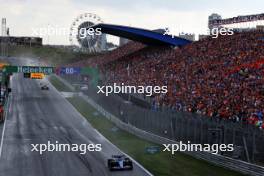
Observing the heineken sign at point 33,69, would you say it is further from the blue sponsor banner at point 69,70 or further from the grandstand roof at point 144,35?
the grandstand roof at point 144,35

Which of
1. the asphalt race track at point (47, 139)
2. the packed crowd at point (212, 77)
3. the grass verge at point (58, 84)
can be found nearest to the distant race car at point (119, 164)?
the asphalt race track at point (47, 139)

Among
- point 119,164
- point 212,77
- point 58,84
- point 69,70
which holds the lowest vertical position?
point 119,164

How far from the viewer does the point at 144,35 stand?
66625mm

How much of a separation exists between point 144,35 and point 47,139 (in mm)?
34161

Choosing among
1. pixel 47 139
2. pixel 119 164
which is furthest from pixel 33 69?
pixel 119 164

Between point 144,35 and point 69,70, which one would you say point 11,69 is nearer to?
point 69,70

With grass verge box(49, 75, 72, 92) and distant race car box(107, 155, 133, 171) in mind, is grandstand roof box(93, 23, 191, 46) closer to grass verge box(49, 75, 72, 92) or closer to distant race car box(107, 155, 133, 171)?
grass verge box(49, 75, 72, 92)

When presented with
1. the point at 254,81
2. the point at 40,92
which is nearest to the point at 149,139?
the point at 254,81

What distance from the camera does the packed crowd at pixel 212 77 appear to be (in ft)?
91.8

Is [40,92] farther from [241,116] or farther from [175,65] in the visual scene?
[241,116]

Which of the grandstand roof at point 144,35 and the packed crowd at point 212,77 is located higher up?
the grandstand roof at point 144,35

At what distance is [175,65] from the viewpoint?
47.9 metres

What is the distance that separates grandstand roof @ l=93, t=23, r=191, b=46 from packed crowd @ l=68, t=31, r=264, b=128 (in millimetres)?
4861

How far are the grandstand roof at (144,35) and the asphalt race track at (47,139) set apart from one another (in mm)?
12105
